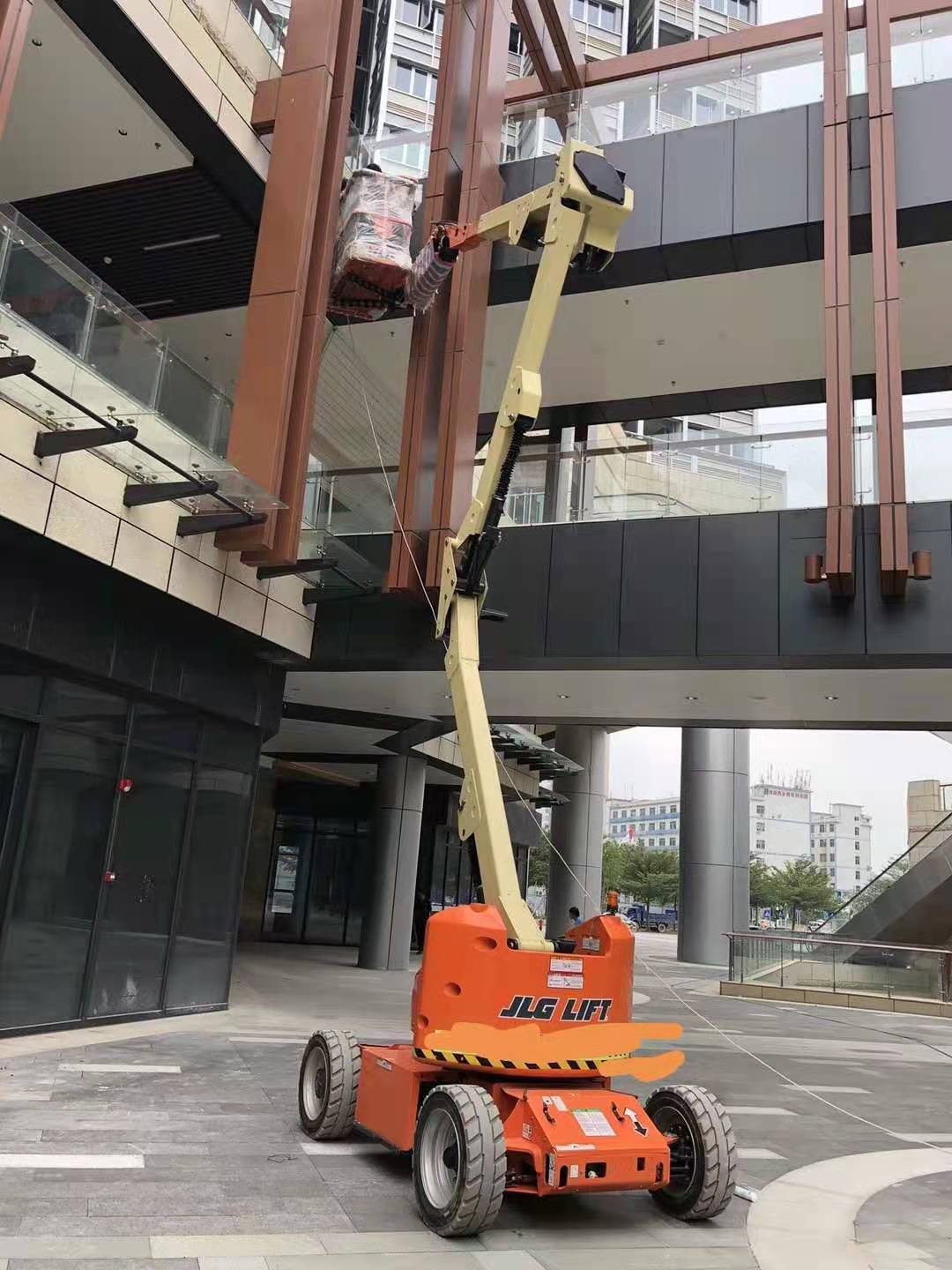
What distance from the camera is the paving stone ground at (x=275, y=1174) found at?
16.2 ft

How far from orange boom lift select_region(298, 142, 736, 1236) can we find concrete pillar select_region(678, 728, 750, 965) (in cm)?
2526

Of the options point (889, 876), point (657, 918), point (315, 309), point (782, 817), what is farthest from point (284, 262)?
point (782, 817)

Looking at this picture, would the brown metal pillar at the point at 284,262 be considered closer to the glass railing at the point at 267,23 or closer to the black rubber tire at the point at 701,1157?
the glass railing at the point at 267,23

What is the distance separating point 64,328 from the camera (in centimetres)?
903

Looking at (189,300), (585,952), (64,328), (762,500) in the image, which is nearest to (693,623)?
(762,500)

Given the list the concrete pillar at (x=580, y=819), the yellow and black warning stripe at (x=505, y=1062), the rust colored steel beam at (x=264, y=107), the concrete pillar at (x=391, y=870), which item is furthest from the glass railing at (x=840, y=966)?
the rust colored steel beam at (x=264, y=107)

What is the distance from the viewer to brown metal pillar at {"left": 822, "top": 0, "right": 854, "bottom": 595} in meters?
11.4

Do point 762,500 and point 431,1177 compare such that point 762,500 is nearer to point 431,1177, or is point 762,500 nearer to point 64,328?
point 64,328

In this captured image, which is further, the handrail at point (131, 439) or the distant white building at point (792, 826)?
the distant white building at point (792, 826)

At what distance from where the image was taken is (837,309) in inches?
482

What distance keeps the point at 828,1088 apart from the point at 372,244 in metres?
11.0

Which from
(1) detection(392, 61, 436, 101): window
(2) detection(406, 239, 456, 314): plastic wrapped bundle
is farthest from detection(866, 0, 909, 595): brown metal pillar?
(1) detection(392, 61, 436, 101): window

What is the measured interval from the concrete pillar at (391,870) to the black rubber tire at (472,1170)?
16.3 meters

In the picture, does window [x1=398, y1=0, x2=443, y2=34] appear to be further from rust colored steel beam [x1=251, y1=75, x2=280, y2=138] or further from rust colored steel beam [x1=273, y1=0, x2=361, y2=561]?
rust colored steel beam [x1=273, y1=0, x2=361, y2=561]
